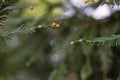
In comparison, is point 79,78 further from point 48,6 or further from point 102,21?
point 48,6

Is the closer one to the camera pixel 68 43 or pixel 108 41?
pixel 108 41

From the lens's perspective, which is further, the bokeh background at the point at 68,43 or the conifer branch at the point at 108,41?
the bokeh background at the point at 68,43

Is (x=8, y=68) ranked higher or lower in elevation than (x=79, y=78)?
lower

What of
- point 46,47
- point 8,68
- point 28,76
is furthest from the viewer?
point 8,68

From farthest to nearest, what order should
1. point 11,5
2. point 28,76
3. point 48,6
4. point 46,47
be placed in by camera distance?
1. point 28,76
2. point 48,6
3. point 46,47
4. point 11,5

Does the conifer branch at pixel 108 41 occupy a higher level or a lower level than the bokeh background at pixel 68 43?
higher

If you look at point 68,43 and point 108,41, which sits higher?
point 108,41

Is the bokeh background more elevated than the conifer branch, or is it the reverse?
the conifer branch

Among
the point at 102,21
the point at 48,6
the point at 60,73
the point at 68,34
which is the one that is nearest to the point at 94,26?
the point at 102,21

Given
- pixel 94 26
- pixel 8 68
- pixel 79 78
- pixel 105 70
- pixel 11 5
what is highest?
pixel 11 5

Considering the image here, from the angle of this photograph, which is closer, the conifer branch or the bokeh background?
the conifer branch

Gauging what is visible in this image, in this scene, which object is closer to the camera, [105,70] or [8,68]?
[105,70]
